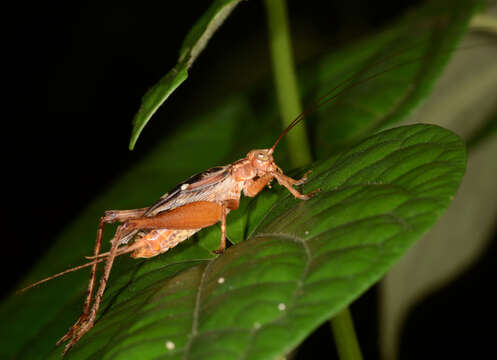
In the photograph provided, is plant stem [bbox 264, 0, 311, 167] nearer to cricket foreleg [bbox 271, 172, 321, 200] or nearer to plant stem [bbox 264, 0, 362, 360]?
plant stem [bbox 264, 0, 362, 360]

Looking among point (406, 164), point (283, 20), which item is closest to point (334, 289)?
point (406, 164)

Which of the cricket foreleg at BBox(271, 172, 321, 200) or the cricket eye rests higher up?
the cricket eye

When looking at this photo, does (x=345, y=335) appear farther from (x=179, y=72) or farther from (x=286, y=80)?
(x=286, y=80)

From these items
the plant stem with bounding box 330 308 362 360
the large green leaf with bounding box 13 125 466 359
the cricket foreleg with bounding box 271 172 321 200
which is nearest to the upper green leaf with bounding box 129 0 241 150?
the large green leaf with bounding box 13 125 466 359

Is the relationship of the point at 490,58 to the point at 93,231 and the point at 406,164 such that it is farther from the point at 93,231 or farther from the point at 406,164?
the point at 93,231

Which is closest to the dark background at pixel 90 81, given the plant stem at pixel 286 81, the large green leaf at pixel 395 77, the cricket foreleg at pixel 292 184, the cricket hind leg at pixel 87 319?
the large green leaf at pixel 395 77

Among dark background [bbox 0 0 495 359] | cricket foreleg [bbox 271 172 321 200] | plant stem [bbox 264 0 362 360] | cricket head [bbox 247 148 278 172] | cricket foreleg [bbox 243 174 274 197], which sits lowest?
→ cricket foreleg [bbox 271 172 321 200]
